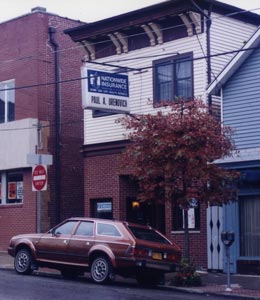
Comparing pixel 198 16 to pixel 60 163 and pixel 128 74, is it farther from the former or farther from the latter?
pixel 60 163

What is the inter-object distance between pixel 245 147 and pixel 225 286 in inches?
176

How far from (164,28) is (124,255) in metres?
8.91

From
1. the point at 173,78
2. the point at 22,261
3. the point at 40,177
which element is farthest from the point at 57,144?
the point at 22,261

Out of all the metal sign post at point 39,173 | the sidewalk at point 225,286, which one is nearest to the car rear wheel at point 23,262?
the sidewalk at point 225,286

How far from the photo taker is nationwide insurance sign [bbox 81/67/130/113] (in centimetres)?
2203

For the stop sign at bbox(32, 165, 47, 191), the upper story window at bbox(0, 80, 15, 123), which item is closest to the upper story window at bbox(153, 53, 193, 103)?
the stop sign at bbox(32, 165, 47, 191)

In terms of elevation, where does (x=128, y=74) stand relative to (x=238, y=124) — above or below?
above

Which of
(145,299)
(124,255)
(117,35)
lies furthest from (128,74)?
(145,299)

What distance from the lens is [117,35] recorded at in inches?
970

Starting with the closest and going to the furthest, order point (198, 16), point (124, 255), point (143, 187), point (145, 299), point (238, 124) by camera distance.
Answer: point (145, 299)
point (124, 255)
point (143, 187)
point (238, 124)
point (198, 16)

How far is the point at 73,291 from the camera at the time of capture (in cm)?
1591

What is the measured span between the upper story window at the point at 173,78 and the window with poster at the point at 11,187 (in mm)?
7447

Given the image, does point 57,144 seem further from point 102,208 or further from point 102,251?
point 102,251

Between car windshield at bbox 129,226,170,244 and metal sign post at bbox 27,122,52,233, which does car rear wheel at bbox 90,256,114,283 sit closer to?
car windshield at bbox 129,226,170,244
